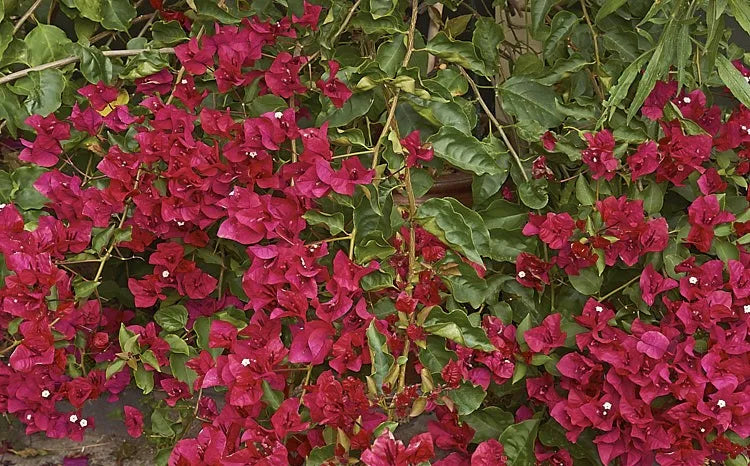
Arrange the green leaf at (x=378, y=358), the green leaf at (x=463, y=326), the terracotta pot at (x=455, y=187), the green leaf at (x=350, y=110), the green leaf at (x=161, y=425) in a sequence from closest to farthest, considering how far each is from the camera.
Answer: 1. the green leaf at (x=378, y=358)
2. the green leaf at (x=463, y=326)
3. the green leaf at (x=350, y=110)
4. the green leaf at (x=161, y=425)
5. the terracotta pot at (x=455, y=187)

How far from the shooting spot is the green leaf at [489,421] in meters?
1.21

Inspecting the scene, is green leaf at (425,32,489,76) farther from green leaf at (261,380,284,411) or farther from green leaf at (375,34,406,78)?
green leaf at (261,380,284,411)

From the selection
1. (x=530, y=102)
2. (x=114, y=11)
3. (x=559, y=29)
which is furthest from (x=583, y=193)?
(x=114, y=11)

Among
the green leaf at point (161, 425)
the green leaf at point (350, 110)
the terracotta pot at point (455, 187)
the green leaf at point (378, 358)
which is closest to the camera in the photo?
the green leaf at point (378, 358)

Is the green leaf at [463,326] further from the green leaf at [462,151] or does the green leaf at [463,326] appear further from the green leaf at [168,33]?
the green leaf at [168,33]

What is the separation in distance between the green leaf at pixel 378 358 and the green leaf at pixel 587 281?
1.26 ft

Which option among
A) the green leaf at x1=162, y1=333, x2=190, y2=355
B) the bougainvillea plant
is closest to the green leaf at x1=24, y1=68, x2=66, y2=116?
the bougainvillea plant

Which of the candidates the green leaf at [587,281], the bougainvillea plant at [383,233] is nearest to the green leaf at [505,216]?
the bougainvillea plant at [383,233]

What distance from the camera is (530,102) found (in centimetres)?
132

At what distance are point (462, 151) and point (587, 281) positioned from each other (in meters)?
0.27

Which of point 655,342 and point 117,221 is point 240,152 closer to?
point 117,221

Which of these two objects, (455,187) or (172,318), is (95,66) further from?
(455,187)

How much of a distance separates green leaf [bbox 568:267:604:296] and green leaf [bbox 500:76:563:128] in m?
0.25

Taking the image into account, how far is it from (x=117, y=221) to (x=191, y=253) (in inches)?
5.0
